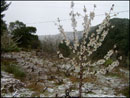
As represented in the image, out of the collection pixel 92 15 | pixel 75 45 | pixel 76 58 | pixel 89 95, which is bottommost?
pixel 89 95

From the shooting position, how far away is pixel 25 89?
5742 mm

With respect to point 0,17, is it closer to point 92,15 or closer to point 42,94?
point 42,94

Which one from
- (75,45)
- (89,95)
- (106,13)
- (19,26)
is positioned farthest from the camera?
(19,26)

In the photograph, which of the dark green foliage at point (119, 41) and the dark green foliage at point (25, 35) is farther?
the dark green foliage at point (25, 35)

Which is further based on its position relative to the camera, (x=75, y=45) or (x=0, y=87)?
(x=0, y=87)

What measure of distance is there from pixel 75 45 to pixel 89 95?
2.62 meters

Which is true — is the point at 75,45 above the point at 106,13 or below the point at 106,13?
below

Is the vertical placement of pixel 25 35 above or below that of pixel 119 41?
above

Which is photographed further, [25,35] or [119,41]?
[25,35]

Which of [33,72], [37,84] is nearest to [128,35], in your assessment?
[33,72]

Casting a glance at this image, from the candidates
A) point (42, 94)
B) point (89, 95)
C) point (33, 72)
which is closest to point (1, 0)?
point (33, 72)

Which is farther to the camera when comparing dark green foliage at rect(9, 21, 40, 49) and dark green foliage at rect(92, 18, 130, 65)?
dark green foliage at rect(9, 21, 40, 49)

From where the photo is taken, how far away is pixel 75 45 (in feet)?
10.6

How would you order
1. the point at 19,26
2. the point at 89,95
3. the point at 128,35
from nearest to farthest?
1. the point at 89,95
2. the point at 128,35
3. the point at 19,26
